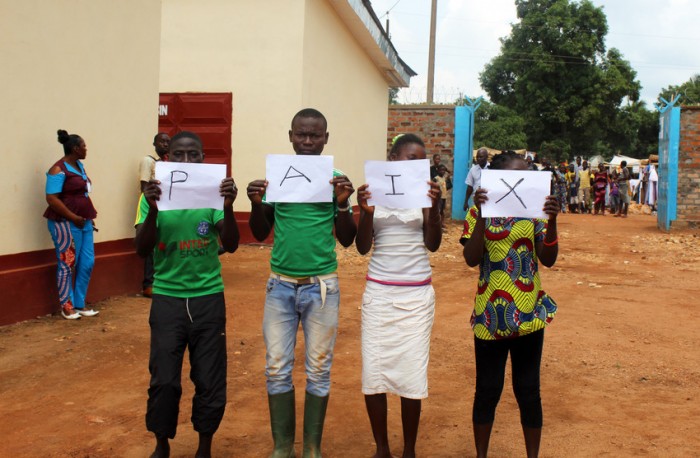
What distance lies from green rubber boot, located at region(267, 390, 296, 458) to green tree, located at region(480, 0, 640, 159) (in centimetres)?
3310

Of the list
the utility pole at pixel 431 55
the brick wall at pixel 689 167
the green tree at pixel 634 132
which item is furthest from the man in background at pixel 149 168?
the green tree at pixel 634 132

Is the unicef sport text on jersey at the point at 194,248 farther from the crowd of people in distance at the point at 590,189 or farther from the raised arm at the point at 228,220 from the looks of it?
the crowd of people in distance at the point at 590,189

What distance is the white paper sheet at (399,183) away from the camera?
327cm

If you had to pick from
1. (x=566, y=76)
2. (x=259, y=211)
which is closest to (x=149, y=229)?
(x=259, y=211)

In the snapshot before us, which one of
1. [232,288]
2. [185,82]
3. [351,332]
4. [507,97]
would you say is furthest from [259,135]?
[507,97]

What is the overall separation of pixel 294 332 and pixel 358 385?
1.59m

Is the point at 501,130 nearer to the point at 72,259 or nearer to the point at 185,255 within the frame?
the point at 72,259

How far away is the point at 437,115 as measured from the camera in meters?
18.2

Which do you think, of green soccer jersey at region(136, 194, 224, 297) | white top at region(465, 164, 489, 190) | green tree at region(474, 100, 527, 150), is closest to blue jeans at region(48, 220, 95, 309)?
green soccer jersey at region(136, 194, 224, 297)

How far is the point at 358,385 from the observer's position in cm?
482

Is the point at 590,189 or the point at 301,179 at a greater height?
the point at 590,189

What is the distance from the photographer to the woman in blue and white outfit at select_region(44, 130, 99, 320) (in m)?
6.24

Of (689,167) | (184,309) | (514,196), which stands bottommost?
(184,309)

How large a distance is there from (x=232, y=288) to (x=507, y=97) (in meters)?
32.5
